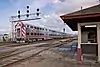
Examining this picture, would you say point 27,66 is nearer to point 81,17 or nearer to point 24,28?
point 81,17

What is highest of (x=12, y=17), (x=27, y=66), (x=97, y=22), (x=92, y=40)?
(x=12, y=17)

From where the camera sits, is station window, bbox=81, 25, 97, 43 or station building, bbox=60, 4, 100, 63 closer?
station building, bbox=60, 4, 100, 63

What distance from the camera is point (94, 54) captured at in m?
13.9

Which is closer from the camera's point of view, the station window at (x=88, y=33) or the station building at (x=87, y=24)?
the station building at (x=87, y=24)

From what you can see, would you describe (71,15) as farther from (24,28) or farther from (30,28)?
(30,28)

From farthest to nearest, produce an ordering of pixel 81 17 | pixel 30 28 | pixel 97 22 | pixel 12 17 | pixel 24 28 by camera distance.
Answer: pixel 12 17, pixel 30 28, pixel 24 28, pixel 97 22, pixel 81 17

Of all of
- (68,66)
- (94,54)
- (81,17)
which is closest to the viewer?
(68,66)

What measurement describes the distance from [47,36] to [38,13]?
21.4 feet

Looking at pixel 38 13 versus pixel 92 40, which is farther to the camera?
pixel 38 13

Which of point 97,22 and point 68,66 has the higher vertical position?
point 97,22

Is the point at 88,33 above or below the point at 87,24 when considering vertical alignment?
below

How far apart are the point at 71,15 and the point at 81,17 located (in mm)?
611

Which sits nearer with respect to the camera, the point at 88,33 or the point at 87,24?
the point at 87,24

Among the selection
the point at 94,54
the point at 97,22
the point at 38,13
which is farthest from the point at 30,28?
the point at 97,22
